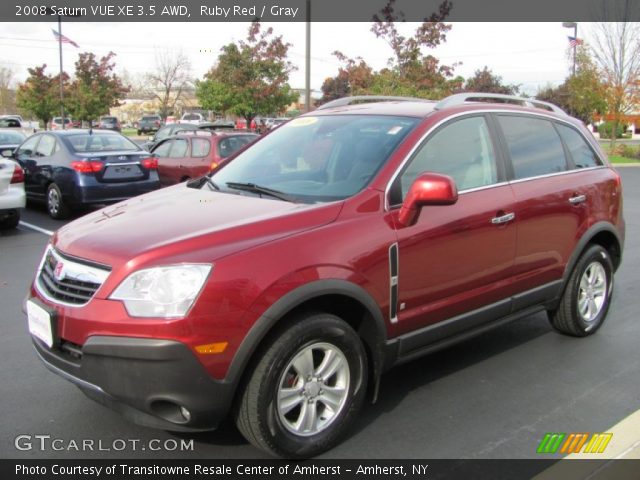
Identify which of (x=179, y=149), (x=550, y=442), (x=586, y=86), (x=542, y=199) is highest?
(x=586, y=86)

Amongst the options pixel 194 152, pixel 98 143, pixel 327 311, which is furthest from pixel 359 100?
pixel 194 152

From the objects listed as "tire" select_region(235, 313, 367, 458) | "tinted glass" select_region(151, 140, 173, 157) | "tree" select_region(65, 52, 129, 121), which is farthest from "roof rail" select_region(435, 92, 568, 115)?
"tree" select_region(65, 52, 129, 121)

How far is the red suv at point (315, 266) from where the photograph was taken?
9.24ft

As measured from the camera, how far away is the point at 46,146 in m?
11.4

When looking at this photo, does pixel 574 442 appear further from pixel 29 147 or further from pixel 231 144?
pixel 29 147

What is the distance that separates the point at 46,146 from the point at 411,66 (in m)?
13.1

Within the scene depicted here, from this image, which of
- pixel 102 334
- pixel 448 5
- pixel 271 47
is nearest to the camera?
pixel 102 334

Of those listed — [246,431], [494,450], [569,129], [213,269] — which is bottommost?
[494,450]

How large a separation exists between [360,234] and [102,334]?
137cm

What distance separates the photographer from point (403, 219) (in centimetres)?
350

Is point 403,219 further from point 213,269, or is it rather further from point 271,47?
point 271,47

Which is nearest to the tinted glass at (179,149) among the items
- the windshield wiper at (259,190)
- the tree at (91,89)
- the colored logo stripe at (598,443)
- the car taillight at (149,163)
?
the car taillight at (149,163)

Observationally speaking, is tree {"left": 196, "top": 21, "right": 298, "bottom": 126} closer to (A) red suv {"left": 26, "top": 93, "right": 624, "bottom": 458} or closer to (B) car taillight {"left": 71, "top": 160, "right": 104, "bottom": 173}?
(B) car taillight {"left": 71, "top": 160, "right": 104, "bottom": 173}

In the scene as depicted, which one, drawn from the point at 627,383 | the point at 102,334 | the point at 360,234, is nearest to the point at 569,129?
the point at 627,383
